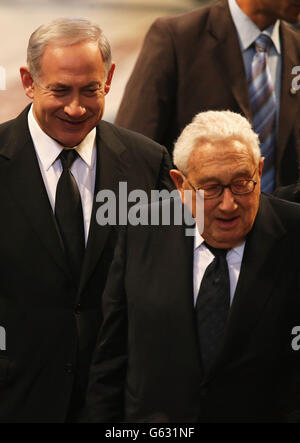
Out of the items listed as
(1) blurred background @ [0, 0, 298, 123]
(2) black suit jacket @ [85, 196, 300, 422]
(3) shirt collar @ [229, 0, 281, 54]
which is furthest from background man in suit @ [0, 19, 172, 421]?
(1) blurred background @ [0, 0, 298, 123]

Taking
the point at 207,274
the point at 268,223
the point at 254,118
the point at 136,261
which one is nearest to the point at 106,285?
the point at 136,261

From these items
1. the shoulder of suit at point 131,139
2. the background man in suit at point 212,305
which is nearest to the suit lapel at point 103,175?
the shoulder of suit at point 131,139

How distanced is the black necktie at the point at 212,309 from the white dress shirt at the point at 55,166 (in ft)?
1.66

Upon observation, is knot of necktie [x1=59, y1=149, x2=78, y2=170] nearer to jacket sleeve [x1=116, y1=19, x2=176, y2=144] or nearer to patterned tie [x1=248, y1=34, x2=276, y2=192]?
jacket sleeve [x1=116, y1=19, x2=176, y2=144]

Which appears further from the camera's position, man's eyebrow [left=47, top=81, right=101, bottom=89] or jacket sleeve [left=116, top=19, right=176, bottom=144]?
jacket sleeve [left=116, top=19, right=176, bottom=144]

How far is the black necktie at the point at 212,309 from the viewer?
7.84 feet

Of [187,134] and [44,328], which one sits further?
[44,328]

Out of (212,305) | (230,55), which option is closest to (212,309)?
(212,305)

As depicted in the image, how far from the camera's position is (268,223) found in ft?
8.02

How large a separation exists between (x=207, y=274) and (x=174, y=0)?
7.65 feet

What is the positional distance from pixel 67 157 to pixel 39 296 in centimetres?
46

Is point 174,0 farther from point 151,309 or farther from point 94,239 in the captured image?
point 151,309

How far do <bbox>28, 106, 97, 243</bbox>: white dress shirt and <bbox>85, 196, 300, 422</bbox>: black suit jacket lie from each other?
28cm

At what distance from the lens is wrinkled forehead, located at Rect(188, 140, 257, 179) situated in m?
2.32
